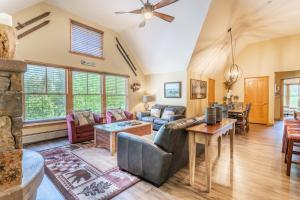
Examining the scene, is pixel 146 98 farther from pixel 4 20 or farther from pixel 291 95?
pixel 291 95

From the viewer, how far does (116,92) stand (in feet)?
21.5

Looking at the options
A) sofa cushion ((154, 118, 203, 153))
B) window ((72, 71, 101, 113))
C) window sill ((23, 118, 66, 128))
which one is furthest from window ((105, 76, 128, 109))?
sofa cushion ((154, 118, 203, 153))

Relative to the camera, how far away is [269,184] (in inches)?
Result: 93.1

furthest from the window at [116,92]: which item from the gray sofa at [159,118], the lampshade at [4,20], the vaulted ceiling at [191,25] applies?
the lampshade at [4,20]

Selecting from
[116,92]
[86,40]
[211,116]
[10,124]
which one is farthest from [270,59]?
[10,124]

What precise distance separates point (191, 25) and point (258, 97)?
561cm

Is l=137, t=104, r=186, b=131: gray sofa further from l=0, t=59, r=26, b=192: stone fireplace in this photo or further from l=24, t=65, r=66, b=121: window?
l=0, t=59, r=26, b=192: stone fireplace

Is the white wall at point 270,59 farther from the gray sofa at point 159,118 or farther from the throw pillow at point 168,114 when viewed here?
the throw pillow at point 168,114

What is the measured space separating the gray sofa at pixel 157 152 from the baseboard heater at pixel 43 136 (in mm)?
3076

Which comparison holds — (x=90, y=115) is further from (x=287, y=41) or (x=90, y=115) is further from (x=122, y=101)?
(x=287, y=41)

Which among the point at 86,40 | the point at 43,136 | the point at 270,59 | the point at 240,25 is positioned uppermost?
the point at 240,25

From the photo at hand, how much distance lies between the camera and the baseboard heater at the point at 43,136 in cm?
421

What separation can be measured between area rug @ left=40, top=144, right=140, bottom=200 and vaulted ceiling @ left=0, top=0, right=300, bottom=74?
341 cm

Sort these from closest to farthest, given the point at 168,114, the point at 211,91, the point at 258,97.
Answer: the point at 168,114 → the point at 258,97 → the point at 211,91
